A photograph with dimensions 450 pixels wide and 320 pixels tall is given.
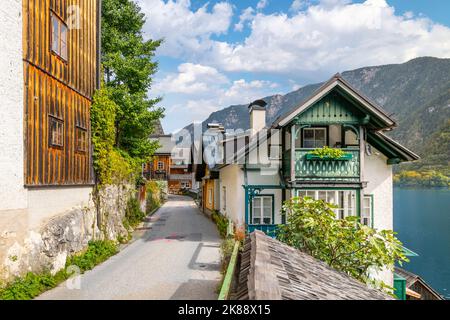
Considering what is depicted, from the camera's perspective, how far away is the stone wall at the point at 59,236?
8.82 meters

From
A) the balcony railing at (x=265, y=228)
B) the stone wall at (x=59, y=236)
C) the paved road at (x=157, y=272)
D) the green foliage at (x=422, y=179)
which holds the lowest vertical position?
the green foliage at (x=422, y=179)

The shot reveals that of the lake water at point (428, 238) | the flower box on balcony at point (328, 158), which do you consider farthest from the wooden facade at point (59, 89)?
the lake water at point (428, 238)

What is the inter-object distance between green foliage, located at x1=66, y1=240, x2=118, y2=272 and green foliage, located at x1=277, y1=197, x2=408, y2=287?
26.1ft

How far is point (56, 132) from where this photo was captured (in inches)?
458

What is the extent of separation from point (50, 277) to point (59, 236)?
1530mm

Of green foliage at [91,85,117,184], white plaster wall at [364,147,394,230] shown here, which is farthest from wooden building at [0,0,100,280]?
white plaster wall at [364,147,394,230]

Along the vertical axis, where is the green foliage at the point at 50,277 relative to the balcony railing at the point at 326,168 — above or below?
below

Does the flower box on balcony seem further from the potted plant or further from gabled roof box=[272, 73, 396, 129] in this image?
gabled roof box=[272, 73, 396, 129]

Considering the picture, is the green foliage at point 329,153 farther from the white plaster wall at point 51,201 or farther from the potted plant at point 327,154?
the white plaster wall at point 51,201

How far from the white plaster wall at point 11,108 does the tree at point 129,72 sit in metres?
10.2

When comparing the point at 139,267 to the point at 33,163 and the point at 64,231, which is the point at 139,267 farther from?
the point at 33,163

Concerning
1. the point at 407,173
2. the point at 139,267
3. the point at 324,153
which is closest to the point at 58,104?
the point at 139,267

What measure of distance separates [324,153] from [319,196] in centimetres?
231

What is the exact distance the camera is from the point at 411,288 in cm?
2059
